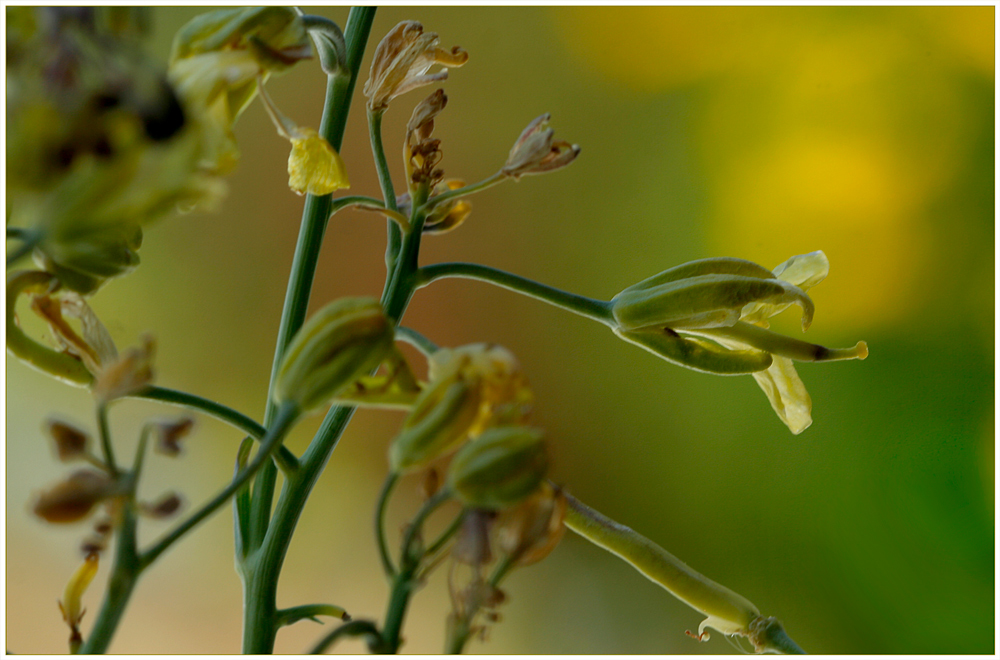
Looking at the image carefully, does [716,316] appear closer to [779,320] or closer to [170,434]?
[170,434]

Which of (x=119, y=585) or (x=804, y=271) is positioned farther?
(x=804, y=271)

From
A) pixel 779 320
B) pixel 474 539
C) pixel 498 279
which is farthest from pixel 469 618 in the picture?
pixel 779 320

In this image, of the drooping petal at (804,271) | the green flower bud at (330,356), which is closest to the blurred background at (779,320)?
the drooping petal at (804,271)

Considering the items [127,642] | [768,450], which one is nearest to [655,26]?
[768,450]

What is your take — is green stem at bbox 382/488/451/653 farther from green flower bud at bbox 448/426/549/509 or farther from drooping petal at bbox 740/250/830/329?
drooping petal at bbox 740/250/830/329

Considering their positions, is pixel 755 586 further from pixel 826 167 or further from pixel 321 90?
pixel 321 90

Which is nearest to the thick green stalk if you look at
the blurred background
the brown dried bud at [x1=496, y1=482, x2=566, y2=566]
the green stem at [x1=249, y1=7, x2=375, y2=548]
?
the green stem at [x1=249, y1=7, x2=375, y2=548]
